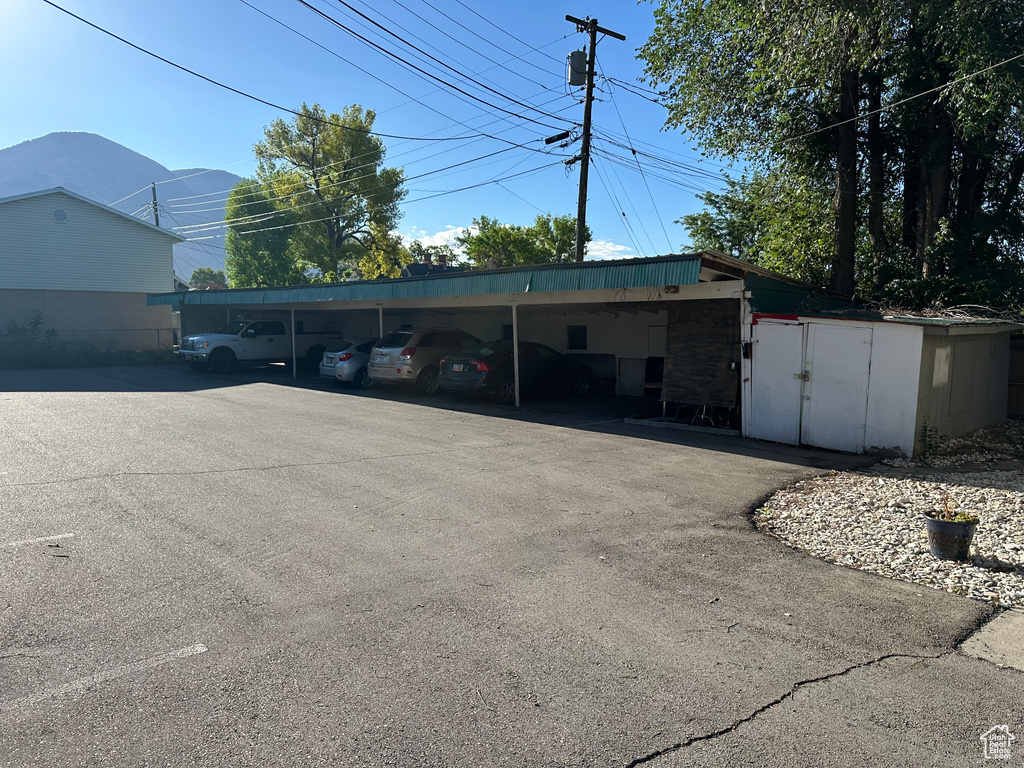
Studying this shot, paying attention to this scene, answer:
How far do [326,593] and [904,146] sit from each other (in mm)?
17667

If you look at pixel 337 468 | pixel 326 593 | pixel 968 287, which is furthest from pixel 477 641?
pixel 968 287

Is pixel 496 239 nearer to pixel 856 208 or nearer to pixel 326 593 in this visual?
pixel 856 208

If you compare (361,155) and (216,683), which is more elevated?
(361,155)

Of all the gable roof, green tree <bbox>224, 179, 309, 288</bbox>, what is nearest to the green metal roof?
the gable roof

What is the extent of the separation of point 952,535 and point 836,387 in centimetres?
486

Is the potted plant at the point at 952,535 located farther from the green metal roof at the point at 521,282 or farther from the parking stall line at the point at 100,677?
the green metal roof at the point at 521,282

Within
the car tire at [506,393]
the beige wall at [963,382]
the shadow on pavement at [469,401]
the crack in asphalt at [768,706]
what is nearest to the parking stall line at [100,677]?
the crack in asphalt at [768,706]

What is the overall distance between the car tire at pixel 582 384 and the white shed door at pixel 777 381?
6.20 metres

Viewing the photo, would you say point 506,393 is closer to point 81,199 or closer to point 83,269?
point 83,269

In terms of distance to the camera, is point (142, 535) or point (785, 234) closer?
point (142, 535)

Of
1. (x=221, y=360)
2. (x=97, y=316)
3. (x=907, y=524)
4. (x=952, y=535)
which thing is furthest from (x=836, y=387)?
(x=97, y=316)

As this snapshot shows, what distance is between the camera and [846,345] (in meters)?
9.67

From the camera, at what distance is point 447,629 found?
13.1 feet

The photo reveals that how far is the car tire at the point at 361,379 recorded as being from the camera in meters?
17.4
